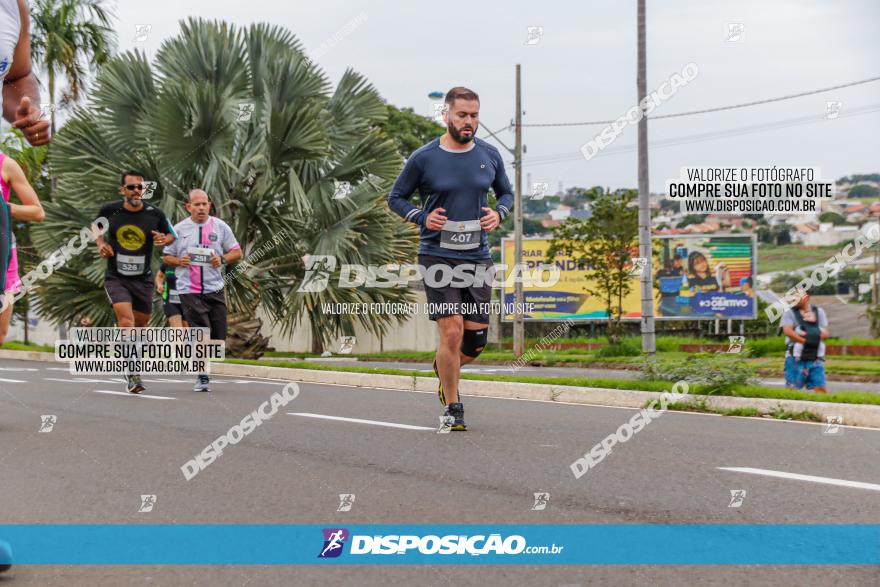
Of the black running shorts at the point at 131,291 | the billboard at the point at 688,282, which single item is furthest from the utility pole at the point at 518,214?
the black running shorts at the point at 131,291

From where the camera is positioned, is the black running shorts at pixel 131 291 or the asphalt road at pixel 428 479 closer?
the asphalt road at pixel 428 479

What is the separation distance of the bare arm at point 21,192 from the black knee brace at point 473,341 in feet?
11.2

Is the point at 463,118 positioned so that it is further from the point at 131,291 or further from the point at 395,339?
the point at 395,339

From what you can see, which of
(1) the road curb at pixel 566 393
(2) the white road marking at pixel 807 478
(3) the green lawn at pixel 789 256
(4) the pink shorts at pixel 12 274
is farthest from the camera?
(3) the green lawn at pixel 789 256

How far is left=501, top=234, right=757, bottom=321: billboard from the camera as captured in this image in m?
41.3

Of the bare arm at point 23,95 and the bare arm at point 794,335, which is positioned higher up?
the bare arm at point 23,95

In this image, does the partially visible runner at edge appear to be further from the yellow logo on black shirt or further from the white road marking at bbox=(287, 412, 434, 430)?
the yellow logo on black shirt

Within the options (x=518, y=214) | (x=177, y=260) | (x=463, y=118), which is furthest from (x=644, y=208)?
(x=518, y=214)

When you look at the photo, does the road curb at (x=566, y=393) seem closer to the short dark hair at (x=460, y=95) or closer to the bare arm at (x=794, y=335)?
the bare arm at (x=794, y=335)

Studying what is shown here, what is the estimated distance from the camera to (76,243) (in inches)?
763

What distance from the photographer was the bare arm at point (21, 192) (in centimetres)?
425

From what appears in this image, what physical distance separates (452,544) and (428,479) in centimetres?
135

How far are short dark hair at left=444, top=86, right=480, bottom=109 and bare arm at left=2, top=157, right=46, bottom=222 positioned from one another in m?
3.27

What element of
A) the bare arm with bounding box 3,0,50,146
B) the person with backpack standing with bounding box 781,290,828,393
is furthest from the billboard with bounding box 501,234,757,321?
the bare arm with bounding box 3,0,50,146
